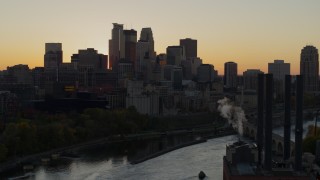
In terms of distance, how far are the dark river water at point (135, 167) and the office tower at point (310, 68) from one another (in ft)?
326

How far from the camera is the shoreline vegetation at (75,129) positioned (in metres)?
41.3

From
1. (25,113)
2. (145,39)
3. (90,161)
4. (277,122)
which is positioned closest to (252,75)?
(145,39)

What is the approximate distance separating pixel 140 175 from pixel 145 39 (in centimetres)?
13483

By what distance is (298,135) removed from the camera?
27625 millimetres

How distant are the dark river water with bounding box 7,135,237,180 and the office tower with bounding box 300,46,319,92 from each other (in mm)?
99249

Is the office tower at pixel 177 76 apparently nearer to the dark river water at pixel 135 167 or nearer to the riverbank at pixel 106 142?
the riverbank at pixel 106 142

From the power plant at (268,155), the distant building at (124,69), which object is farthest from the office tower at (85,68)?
the power plant at (268,155)

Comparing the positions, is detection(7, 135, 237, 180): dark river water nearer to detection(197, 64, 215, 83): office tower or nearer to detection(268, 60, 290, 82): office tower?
detection(197, 64, 215, 83): office tower

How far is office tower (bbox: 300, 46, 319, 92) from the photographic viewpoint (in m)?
141

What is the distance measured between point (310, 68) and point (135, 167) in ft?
364

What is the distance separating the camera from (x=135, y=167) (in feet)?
126

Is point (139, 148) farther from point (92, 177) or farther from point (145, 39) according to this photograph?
point (145, 39)

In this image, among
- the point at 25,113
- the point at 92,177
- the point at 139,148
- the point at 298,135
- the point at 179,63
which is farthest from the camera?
the point at 179,63

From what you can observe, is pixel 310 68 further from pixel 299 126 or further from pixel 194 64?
pixel 299 126
